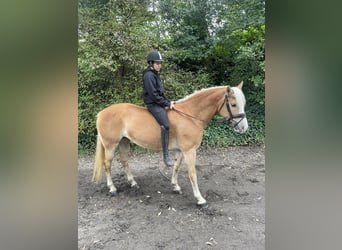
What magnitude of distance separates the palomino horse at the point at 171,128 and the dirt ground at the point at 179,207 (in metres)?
0.06

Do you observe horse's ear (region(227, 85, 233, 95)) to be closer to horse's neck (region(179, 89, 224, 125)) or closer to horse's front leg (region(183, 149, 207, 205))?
horse's neck (region(179, 89, 224, 125))

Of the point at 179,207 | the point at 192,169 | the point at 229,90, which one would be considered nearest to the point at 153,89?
the point at 229,90

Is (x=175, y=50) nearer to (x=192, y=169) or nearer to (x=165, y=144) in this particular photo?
(x=165, y=144)

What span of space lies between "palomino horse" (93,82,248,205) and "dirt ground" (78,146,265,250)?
0.06m

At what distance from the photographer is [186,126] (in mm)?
2297

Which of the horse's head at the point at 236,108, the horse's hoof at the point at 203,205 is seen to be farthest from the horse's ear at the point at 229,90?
the horse's hoof at the point at 203,205

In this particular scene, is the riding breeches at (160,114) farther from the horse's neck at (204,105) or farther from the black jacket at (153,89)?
the horse's neck at (204,105)

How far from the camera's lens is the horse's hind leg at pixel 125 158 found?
218 centimetres

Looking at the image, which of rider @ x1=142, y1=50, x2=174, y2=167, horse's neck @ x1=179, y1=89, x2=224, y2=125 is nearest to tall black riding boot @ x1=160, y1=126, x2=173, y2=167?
rider @ x1=142, y1=50, x2=174, y2=167

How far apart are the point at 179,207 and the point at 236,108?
854 mm

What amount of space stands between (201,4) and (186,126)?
958 millimetres

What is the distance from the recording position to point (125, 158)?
2.23 m
